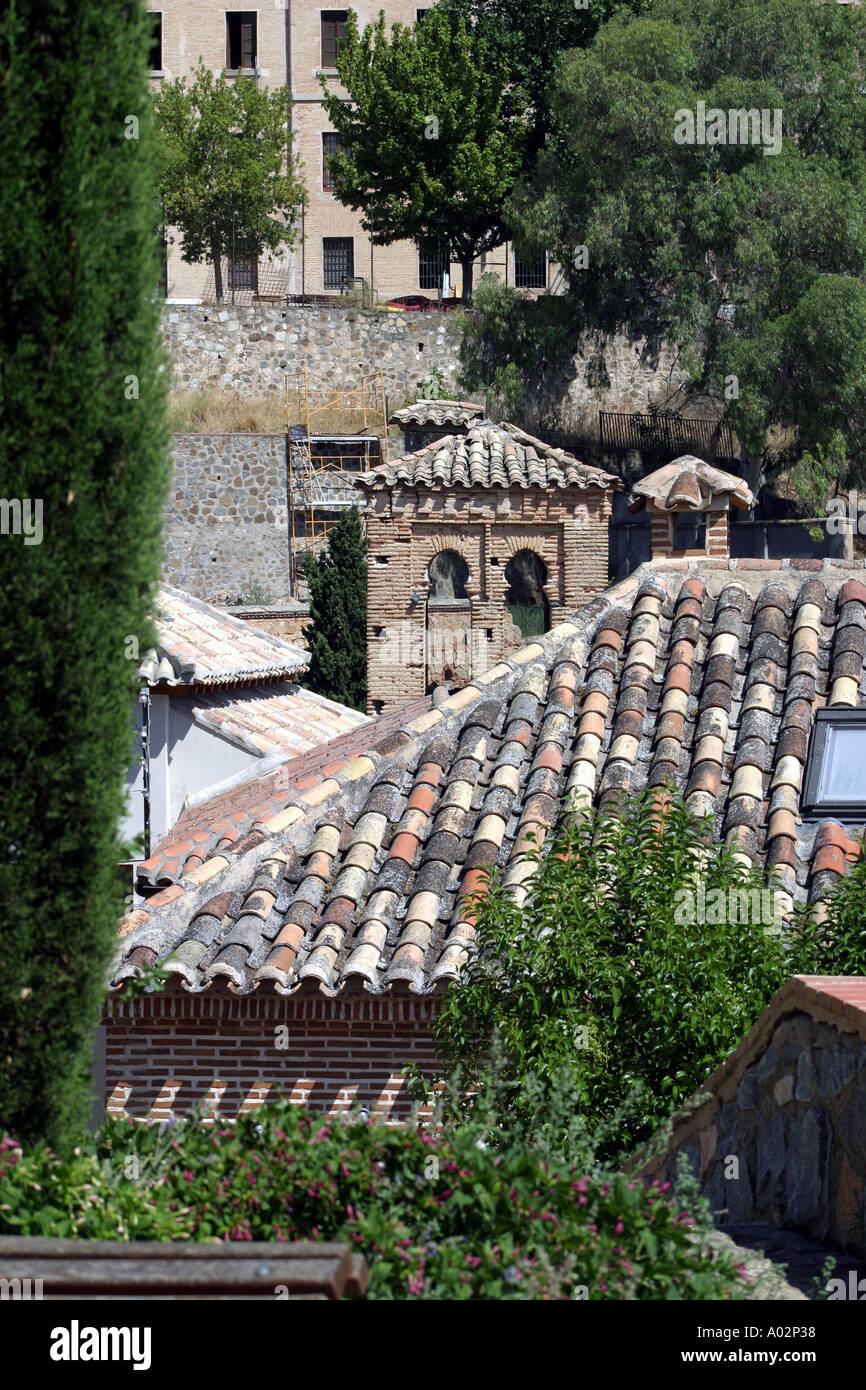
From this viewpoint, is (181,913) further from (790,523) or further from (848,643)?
(790,523)

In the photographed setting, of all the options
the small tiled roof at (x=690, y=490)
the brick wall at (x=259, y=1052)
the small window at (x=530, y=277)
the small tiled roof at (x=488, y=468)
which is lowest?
the brick wall at (x=259, y=1052)

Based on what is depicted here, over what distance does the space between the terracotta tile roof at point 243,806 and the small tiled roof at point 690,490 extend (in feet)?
8.51

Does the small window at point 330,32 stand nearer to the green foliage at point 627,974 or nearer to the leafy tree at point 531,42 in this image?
the leafy tree at point 531,42

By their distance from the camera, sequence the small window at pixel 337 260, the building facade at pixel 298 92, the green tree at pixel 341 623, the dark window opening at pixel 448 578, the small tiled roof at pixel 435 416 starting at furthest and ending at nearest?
the small window at pixel 337 260, the building facade at pixel 298 92, the green tree at pixel 341 623, the small tiled roof at pixel 435 416, the dark window opening at pixel 448 578

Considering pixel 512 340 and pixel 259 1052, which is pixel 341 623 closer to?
pixel 512 340

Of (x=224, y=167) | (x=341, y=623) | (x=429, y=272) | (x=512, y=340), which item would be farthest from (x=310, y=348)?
(x=341, y=623)

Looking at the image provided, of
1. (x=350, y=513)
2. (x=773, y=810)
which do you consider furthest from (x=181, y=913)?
(x=350, y=513)

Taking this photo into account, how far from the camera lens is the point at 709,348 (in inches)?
1217

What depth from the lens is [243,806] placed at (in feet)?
36.5

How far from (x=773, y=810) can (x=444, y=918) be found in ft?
6.28

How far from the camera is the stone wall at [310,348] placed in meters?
37.5

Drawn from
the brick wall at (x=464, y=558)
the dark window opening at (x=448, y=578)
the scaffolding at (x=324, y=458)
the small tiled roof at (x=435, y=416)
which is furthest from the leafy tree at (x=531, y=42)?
the brick wall at (x=464, y=558)

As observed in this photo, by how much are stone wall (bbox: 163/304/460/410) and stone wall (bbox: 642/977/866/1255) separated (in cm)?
3335

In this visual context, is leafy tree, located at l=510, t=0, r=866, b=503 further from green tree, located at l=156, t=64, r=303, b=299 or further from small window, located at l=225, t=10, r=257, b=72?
small window, located at l=225, t=10, r=257, b=72
